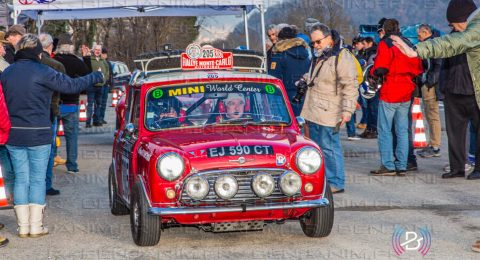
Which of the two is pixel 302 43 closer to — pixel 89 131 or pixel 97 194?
pixel 97 194

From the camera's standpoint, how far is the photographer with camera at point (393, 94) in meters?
12.0

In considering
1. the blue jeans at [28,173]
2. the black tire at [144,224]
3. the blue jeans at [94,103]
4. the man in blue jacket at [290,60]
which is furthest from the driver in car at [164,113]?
the blue jeans at [94,103]

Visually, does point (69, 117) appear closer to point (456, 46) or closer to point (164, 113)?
point (164, 113)

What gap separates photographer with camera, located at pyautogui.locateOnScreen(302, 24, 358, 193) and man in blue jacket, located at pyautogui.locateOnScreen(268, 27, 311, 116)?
8.54ft

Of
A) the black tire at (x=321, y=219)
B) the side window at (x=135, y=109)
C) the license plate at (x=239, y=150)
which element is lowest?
the black tire at (x=321, y=219)

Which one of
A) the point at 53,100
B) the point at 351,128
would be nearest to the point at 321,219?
the point at 53,100

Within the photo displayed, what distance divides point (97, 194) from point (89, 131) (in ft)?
32.0

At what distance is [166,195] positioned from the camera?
24.6 feet

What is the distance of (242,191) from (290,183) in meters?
0.42

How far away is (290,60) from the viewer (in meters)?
13.4

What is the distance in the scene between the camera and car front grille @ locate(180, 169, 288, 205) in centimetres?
750

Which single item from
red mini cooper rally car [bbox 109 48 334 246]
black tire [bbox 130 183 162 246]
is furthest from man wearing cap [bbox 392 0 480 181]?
black tire [bbox 130 183 162 246]

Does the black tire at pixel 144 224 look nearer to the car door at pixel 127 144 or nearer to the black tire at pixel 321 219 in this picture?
the car door at pixel 127 144

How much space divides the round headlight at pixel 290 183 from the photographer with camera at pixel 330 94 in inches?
109
